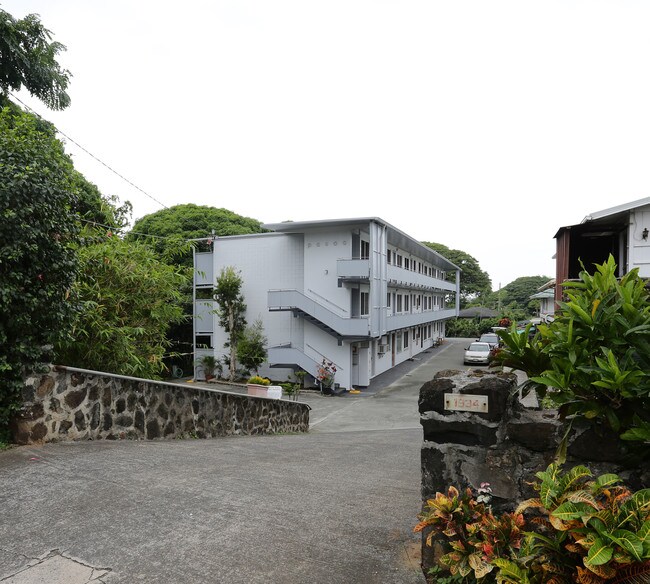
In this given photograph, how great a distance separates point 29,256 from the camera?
207 inches

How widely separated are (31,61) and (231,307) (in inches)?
499

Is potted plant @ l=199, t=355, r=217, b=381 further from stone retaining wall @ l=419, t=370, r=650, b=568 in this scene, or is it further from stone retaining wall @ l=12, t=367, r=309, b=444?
stone retaining wall @ l=419, t=370, r=650, b=568

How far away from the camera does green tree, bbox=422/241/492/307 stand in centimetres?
6406

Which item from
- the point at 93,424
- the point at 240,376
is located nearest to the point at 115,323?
the point at 93,424

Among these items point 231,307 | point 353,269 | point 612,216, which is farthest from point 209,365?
point 612,216

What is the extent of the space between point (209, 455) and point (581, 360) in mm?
4918

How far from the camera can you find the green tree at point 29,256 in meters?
5.02

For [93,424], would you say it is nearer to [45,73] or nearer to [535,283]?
[45,73]

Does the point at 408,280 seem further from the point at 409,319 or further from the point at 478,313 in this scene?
the point at 478,313

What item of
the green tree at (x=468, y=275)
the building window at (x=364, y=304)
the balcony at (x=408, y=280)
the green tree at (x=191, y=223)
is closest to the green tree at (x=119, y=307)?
the building window at (x=364, y=304)

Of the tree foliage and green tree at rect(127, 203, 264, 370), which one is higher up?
green tree at rect(127, 203, 264, 370)

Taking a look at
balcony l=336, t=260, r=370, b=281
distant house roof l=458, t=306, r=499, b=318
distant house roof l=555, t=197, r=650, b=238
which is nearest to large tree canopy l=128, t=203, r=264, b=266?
balcony l=336, t=260, r=370, b=281

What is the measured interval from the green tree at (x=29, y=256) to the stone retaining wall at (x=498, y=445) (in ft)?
15.3

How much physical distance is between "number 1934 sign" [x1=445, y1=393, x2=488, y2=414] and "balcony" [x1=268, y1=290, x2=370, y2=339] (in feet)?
56.7
